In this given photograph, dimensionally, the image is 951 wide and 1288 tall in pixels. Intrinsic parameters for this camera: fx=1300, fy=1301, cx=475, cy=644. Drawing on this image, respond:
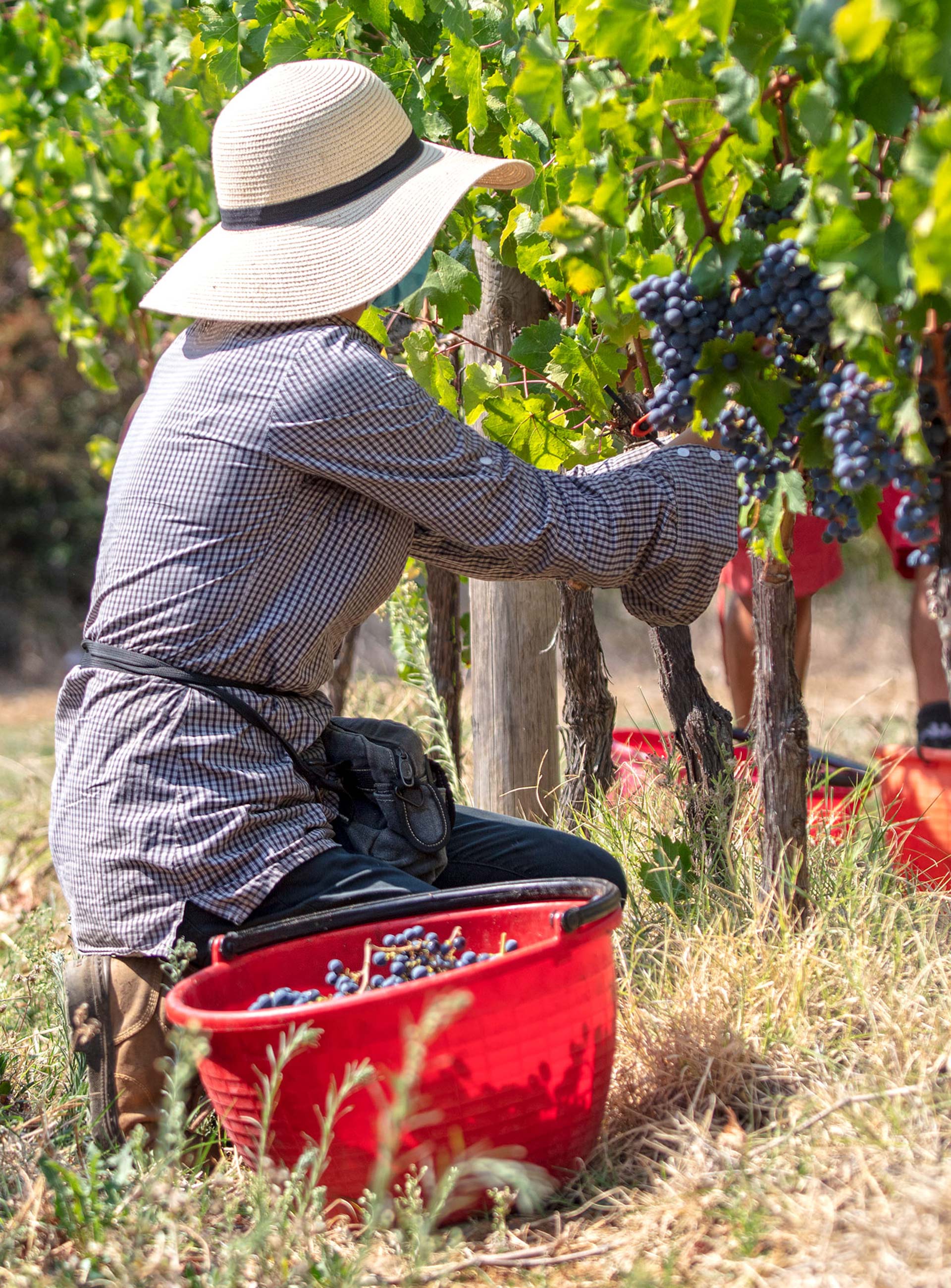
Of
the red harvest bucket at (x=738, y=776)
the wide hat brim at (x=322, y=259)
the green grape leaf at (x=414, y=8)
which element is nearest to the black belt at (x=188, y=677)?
the wide hat brim at (x=322, y=259)

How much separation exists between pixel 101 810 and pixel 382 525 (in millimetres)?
566

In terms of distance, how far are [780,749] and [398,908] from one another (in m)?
0.64

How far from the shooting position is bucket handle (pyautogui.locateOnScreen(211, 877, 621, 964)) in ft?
5.68

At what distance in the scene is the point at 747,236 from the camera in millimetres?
1594

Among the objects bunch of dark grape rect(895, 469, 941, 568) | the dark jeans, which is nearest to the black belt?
the dark jeans

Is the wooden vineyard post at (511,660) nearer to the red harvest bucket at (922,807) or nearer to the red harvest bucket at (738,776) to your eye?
the red harvest bucket at (738,776)

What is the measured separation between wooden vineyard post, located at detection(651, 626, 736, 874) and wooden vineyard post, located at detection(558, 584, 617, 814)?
164 mm

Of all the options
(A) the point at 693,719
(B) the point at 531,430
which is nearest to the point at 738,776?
(A) the point at 693,719

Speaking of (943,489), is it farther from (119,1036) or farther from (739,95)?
(119,1036)

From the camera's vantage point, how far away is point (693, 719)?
2520 millimetres

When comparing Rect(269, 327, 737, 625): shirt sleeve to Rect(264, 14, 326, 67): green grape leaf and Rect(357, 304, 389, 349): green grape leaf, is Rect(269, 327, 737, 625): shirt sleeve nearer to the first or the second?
Rect(357, 304, 389, 349): green grape leaf

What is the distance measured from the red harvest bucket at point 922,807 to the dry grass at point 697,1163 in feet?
1.08

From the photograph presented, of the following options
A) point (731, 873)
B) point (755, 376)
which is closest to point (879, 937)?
point (731, 873)

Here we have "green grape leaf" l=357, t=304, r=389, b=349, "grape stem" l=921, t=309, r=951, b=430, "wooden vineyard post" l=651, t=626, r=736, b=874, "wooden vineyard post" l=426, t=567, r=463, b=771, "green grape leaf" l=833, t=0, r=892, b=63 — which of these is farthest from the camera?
"wooden vineyard post" l=426, t=567, r=463, b=771
